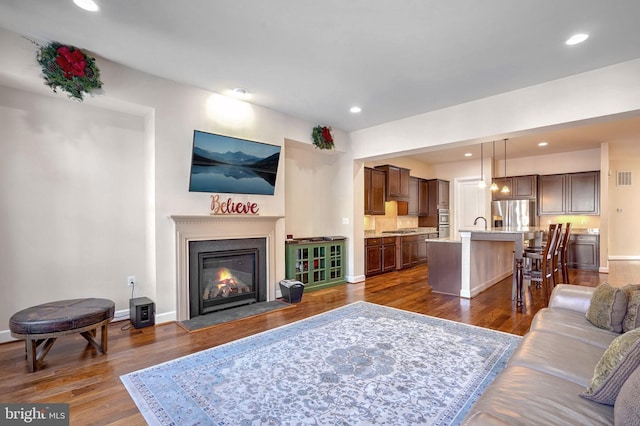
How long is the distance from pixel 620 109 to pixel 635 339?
3.05 meters

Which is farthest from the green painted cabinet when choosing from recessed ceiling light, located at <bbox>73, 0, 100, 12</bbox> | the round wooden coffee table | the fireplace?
recessed ceiling light, located at <bbox>73, 0, 100, 12</bbox>

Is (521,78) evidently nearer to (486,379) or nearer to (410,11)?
(410,11)

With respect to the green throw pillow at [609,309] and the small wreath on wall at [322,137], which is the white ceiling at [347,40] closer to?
the small wreath on wall at [322,137]

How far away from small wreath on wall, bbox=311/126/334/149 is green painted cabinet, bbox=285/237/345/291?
1.63 meters

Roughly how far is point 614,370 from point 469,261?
363 cm

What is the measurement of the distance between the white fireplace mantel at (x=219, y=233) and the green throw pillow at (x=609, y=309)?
358 centimetres

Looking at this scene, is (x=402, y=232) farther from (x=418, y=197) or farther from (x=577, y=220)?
(x=577, y=220)

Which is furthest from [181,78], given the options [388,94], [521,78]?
[521,78]

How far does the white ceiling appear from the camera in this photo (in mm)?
2418

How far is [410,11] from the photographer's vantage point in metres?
2.45

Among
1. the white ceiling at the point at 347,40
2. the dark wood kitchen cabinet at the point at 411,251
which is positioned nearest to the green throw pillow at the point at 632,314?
the white ceiling at the point at 347,40

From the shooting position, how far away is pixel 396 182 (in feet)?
24.3

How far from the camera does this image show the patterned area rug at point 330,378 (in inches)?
76.7

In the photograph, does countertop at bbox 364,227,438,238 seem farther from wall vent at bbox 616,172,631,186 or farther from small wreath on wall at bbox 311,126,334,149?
wall vent at bbox 616,172,631,186
